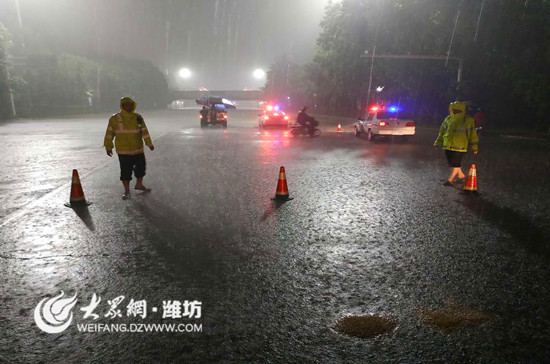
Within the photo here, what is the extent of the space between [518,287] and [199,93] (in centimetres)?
12659

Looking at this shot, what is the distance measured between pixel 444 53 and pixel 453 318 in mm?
37653

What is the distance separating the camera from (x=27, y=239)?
17.6 ft

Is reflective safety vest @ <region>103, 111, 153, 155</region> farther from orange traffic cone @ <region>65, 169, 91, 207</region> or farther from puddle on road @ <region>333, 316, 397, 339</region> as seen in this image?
puddle on road @ <region>333, 316, 397, 339</region>

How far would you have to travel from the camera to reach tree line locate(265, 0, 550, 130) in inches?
1169

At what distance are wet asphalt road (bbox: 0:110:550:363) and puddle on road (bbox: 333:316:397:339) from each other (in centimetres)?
7

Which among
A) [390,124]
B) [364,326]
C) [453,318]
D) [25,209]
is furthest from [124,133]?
[390,124]

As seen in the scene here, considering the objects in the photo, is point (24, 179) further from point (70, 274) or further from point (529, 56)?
point (529, 56)

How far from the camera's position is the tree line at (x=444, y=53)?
29.7 metres

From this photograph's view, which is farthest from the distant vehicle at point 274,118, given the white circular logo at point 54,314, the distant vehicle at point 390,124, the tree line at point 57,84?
the tree line at point 57,84

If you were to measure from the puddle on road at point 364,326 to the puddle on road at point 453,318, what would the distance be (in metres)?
0.33

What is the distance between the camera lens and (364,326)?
10.9 ft

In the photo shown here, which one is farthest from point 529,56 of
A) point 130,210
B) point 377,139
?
point 130,210

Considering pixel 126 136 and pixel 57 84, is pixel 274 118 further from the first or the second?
pixel 57 84

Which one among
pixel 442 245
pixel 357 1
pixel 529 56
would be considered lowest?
pixel 442 245
